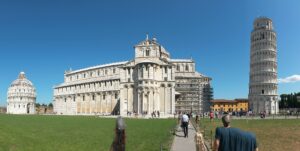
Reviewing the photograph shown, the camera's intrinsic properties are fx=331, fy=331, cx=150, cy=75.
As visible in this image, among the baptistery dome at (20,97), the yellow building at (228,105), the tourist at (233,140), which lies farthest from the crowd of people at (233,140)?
the baptistery dome at (20,97)

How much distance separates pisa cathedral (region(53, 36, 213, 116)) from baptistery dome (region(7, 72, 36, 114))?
26.7 meters

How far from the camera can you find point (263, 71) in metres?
103

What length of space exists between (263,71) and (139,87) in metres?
45.2

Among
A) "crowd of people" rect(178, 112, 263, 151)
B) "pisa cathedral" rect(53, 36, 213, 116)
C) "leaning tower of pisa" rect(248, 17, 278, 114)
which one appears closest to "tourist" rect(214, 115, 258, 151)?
"crowd of people" rect(178, 112, 263, 151)

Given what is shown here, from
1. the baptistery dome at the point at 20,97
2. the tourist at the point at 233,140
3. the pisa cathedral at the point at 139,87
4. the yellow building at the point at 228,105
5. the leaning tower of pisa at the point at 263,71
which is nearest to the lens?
the tourist at the point at 233,140

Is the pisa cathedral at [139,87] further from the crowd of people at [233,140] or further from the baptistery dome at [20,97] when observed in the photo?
the crowd of people at [233,140]

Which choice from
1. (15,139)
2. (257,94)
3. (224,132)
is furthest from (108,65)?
(224,132)

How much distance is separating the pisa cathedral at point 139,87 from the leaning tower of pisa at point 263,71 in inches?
562

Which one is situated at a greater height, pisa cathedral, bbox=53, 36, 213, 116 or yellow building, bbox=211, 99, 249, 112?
pisa cathedral, bbox=53, 36, 213, 116

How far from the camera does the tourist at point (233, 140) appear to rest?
7.33m

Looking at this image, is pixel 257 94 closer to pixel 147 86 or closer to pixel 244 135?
pixel 147 86

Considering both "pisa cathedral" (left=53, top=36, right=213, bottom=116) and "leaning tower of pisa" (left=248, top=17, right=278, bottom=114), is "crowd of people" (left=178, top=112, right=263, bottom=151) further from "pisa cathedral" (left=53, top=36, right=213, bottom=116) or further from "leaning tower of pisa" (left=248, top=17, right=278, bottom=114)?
"leaning tower of pisa" (left=248, top=17, right=278, bottom=114)

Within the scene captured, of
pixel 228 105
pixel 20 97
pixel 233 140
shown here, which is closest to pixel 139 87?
pixel 233 140

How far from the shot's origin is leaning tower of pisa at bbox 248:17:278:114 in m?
→ 102
